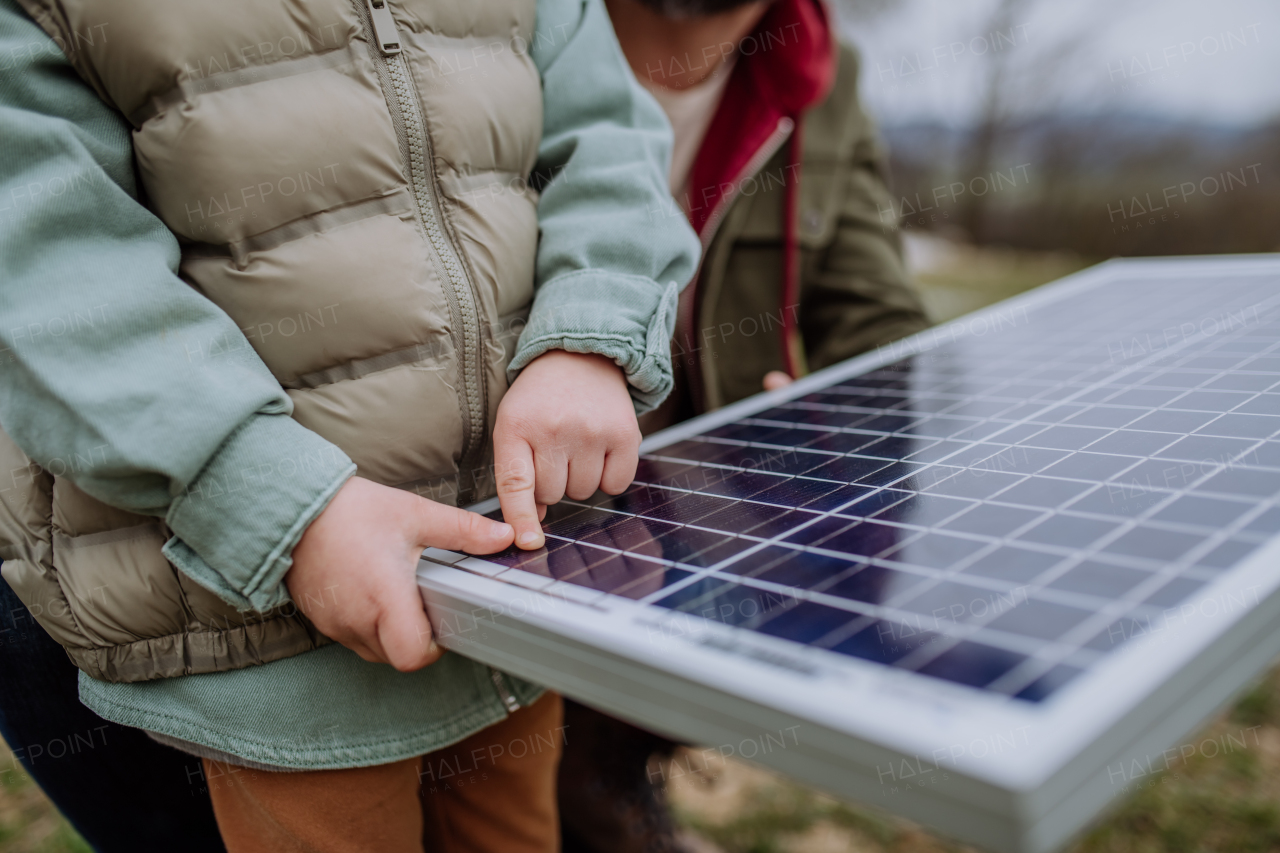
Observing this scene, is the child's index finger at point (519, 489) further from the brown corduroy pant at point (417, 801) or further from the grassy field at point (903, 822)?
the grassy field at point (903, 822)

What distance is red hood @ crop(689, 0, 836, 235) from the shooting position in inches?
82.2

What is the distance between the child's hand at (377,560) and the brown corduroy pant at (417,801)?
1.19 ft

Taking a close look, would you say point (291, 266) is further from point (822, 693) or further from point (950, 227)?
point (950, 227)

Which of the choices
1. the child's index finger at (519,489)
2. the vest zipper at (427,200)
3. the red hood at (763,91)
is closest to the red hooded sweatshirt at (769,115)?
the red hood at (763,91)

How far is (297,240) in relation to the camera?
3.82 feet

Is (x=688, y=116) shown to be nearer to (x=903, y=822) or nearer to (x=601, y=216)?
(x=601, y=216)

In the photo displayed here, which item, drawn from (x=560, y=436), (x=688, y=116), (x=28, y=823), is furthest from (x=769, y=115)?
(x=28, y=823)

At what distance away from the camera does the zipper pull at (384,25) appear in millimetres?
1184

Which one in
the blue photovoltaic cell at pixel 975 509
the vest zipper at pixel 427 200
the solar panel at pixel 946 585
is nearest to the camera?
the solar panel at pixel 946 585

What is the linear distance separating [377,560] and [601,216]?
2.08ft

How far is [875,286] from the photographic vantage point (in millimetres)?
2344

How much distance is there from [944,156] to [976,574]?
7.62m

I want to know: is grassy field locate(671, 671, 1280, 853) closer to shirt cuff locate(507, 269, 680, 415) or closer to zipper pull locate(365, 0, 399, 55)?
shirt cuff locate(507, 269, 680, 415)

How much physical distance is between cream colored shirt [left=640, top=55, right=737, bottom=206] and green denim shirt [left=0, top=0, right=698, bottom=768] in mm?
1080
